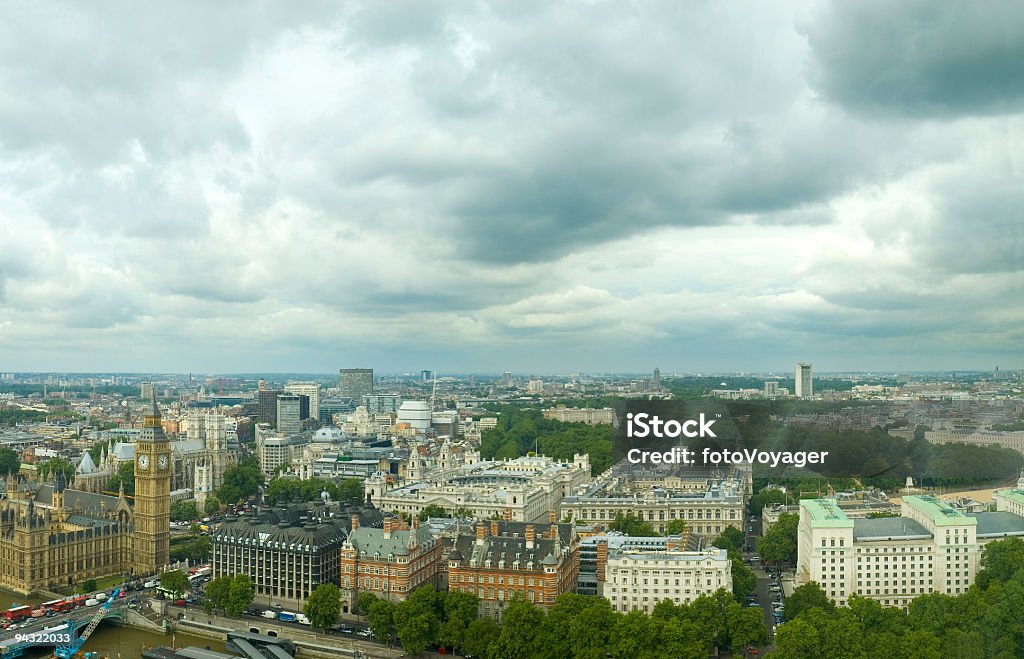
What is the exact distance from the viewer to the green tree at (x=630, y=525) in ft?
167

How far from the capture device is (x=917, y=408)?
6469 centimetres

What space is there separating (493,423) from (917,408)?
3068 inches

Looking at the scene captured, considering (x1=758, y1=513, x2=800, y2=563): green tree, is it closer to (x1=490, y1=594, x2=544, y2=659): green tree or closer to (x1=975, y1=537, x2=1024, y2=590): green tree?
(x1=975, y1=537, x2=1024, y2=590): green tree

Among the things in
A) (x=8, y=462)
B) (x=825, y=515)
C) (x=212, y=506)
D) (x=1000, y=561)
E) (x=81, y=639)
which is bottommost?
(x=81, y=639)

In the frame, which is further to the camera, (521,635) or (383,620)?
(383,620)

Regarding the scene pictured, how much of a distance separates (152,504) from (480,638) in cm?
2558

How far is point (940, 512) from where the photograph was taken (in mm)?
41562

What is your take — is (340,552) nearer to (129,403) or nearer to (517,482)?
(517,482)

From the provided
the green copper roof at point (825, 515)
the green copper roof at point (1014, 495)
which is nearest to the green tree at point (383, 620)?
the green copper roof at point (825, 515)

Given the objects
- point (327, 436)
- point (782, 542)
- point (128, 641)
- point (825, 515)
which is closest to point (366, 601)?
point (128, 641)

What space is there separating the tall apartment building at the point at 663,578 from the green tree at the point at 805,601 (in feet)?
8.44

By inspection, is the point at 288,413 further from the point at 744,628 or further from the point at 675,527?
the point at 744,628

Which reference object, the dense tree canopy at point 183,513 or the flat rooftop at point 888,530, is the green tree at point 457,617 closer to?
the flat rooftop at point 888,530

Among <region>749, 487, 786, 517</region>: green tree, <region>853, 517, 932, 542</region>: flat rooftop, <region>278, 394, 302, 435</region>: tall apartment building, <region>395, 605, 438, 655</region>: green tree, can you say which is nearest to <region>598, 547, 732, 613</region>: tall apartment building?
<region>853, 517, 932, 542</region>: flat rooftop
